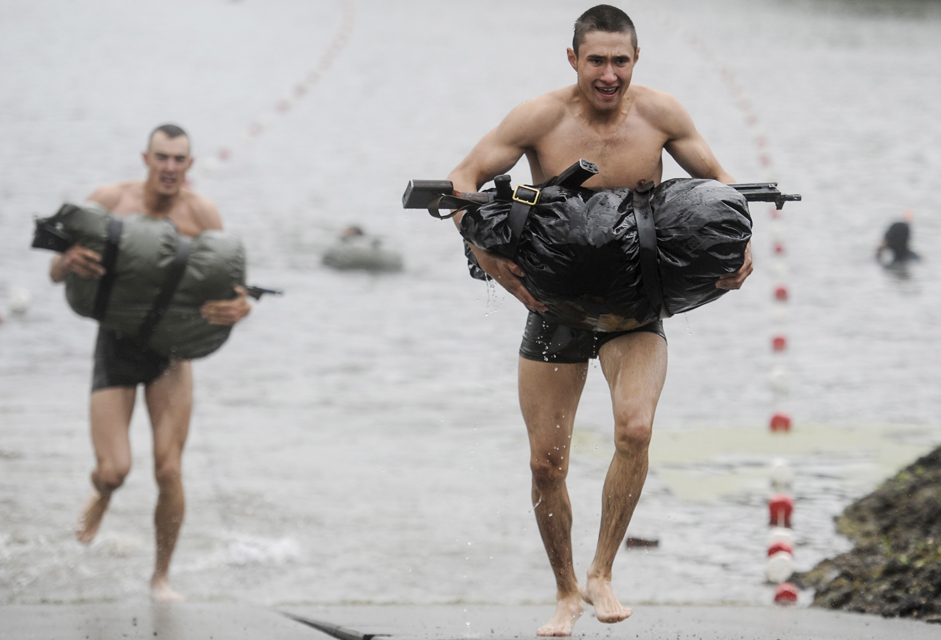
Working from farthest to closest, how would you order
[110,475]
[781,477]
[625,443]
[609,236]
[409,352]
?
[409,352], [781,477], [110,475], [625,443], [609,236]

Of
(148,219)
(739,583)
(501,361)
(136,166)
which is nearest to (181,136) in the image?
(148,219)

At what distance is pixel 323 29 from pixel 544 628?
32692 millimetres

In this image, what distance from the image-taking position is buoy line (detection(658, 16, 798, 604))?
6.65 meters

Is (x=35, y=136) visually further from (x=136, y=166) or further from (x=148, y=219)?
(x=148, y=219)

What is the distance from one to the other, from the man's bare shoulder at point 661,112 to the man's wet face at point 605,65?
0.15m

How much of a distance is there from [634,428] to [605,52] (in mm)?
1330

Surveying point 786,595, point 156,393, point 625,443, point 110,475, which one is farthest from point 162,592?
point 786,595

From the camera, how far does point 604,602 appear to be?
14.4ft

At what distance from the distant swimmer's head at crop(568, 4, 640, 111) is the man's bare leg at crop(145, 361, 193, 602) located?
2.86m

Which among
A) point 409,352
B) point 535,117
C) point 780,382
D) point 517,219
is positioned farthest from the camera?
point 409,352

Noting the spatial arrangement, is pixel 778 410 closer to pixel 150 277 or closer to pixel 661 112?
pixel 150 277

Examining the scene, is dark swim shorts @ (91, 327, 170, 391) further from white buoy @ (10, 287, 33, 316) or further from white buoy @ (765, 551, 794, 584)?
white buoy @ (10, 287, 33, 316)

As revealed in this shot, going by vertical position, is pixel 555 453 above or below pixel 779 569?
above

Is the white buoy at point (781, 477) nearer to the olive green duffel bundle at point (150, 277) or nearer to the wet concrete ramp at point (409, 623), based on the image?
the wet concrete ramp at point (409, 623)
